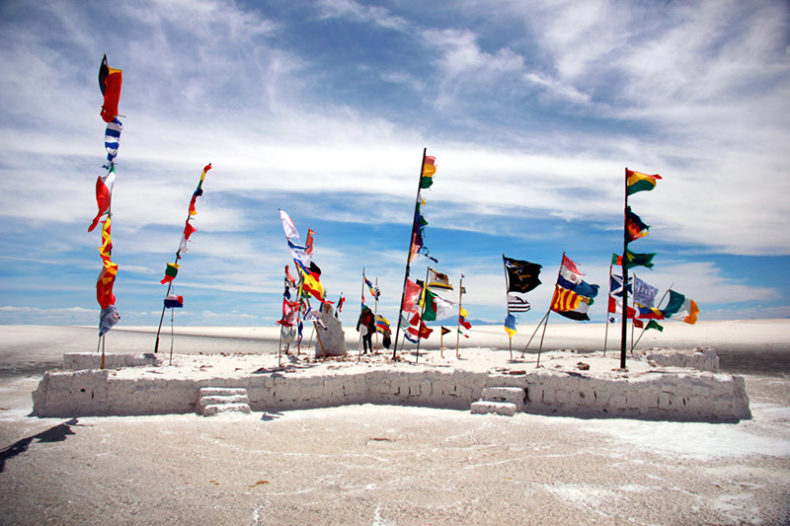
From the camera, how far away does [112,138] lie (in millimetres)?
9414

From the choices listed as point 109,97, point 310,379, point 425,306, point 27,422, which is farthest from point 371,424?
point 109,97

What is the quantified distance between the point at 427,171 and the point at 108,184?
842 centimetres

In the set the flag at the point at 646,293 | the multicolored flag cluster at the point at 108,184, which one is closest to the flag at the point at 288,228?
the multicolored flag cluster at the point at 108,184

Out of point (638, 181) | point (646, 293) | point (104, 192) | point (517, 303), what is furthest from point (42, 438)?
point (646, 293)

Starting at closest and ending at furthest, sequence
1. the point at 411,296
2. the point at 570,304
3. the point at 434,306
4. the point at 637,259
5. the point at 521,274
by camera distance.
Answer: the point at 637,259 → the point at 570,304 → the point at 521,274 → the point at 434,306 → the point at 411,296

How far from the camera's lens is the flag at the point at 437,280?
46.6 ft

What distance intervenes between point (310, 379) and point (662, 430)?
7.18m

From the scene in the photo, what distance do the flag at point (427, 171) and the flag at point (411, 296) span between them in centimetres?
297

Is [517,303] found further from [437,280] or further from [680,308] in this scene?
[680,308]

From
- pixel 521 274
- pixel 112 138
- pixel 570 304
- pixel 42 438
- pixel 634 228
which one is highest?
pixel 112 138

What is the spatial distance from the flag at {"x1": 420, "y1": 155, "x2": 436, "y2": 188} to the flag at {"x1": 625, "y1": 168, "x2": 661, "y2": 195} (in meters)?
5.32

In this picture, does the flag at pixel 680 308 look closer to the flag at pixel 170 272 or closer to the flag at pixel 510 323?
the flag at pixel 510 323

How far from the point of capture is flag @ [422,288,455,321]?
46.1 ft

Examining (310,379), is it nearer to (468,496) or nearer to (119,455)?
(119,455)
